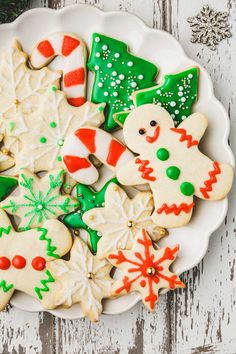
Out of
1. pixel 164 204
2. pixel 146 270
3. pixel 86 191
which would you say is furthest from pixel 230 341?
pixel 86 191

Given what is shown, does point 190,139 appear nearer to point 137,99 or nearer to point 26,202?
point 137,99

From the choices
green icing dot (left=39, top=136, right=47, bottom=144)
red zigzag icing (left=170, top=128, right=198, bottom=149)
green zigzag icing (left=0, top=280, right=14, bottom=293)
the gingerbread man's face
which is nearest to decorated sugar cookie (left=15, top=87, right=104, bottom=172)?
green icing dot (left=39, top=136, right=47, bottom=144)

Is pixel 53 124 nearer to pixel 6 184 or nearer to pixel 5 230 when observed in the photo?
pixel 6 184

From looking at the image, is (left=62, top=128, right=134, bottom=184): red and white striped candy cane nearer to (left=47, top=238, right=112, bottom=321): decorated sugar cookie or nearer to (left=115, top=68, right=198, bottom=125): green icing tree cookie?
(left=115, top=68, right=198, bottom=125): green icing tree cookie

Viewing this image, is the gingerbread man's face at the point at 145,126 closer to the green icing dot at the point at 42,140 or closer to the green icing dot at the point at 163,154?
the green icing dot at the point at 163,154

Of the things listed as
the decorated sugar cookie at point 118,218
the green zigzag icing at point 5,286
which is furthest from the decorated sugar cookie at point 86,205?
the green zigzag icing at point 5,286
